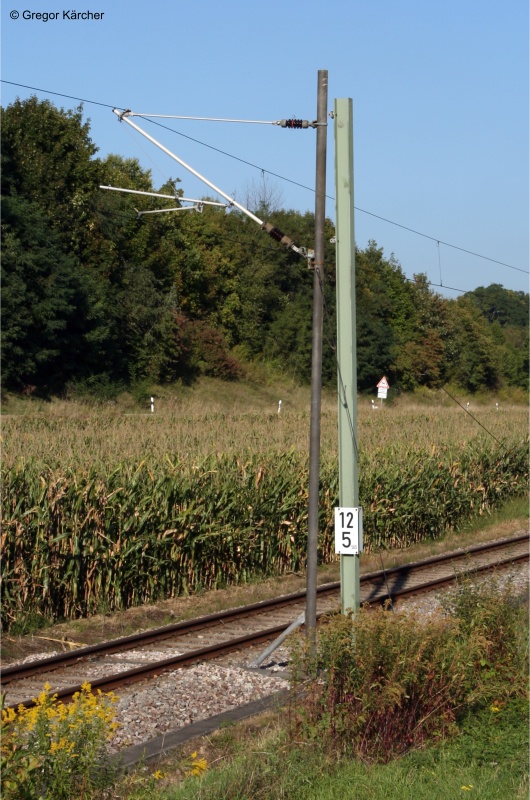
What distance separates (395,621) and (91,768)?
3.10 metres

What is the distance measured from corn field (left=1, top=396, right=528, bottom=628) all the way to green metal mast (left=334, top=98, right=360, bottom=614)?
4998 millimetres

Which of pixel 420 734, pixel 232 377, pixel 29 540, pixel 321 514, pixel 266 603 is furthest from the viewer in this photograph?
pixel 232 377

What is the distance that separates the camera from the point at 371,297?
75312 mm

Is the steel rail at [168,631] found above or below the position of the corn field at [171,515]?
below

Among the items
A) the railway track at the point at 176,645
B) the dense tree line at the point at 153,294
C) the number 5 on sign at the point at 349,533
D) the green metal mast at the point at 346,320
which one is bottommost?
the railway track at the point at 176,645

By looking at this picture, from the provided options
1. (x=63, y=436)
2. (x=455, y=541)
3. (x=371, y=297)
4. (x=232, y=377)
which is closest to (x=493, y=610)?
(x=455, y=541)

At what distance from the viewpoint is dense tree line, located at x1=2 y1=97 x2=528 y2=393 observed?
45.4 metres

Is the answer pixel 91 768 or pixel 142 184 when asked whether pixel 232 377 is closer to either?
pixel 142 184

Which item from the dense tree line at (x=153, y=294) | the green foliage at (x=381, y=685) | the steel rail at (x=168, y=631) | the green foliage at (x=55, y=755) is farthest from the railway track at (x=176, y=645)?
the dense tree line at (x=153, y=294)

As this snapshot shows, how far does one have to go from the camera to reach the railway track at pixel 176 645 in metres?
10.3

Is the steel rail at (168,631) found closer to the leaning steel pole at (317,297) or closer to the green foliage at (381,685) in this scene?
the leaning steel pole at (317,297)

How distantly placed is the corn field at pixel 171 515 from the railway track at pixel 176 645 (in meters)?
1.73

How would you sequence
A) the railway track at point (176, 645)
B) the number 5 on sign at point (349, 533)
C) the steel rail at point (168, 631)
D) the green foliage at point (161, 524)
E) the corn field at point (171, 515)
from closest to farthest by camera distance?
the number 5 on sign at point (349, 533) → the railway track at point (176, 645) → the steel rail at point (168, 631) → the green foliage at point (161, 524) → the corn field at point (171, 515)

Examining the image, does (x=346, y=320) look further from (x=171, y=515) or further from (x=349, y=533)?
(x=171, y=515)
